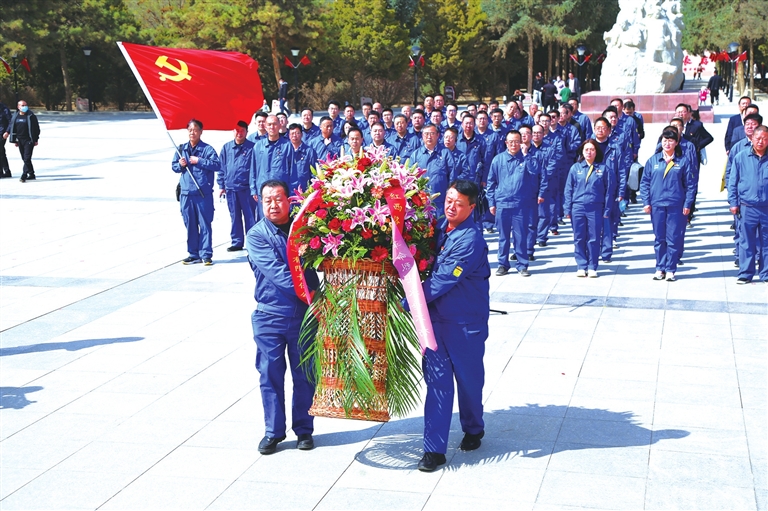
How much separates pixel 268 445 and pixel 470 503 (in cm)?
135

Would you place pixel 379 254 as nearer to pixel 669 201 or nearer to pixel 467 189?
pixel 467 189

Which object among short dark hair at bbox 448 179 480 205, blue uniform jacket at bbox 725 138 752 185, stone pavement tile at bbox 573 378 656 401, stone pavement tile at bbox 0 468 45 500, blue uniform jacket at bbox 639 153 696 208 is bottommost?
stone pavement tile at bbox 573 378 656 401

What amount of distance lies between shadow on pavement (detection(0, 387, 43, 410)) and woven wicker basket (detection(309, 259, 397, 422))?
8.60ft

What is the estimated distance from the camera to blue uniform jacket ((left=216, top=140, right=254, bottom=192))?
1223cm

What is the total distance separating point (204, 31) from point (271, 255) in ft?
129

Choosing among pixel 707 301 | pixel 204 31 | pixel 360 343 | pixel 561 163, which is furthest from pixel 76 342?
pixel 204 31

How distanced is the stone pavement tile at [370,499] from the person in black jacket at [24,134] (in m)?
16.0

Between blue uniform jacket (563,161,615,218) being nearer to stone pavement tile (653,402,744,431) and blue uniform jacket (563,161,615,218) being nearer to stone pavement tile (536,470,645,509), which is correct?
stone pavement tile (653,402,744,431)

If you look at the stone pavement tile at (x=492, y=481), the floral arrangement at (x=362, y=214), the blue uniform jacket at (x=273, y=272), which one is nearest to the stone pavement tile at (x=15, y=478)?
the blue uniform jacket at (x=273, y=272)

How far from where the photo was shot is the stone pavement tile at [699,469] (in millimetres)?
5141

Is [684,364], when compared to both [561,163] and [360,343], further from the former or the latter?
[561,163]

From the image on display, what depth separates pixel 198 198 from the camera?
37.8 ft

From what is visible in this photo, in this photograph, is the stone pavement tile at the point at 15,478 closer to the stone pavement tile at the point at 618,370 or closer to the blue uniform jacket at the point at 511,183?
the stone pavement tile at the point at 618,370

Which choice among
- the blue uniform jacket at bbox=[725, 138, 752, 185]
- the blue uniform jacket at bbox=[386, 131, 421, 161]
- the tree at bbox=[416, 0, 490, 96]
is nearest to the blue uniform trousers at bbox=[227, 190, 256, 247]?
the blue uniform jacket at bbox=[386, 131, 421, 161]
